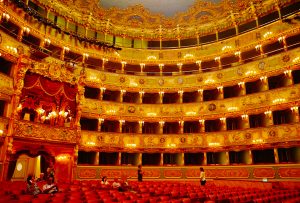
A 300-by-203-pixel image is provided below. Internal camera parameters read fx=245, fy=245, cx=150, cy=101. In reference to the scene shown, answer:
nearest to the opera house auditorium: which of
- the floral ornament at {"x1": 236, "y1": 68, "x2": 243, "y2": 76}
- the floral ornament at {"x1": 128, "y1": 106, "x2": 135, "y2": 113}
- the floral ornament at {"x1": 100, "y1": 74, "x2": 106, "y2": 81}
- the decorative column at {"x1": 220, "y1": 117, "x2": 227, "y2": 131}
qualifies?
the decorative column at {"x1": 220, "y1": 117, "x2": 227, "y2": 131}

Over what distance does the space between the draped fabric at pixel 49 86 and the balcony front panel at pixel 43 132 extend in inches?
89.3

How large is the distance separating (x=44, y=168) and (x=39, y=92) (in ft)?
24.6

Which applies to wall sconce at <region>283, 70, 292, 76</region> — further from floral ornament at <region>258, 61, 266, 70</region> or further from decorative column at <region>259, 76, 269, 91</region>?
floral ornament at <region>258, 61, 266, 70</region>

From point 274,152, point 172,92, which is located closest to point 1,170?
point 172,92

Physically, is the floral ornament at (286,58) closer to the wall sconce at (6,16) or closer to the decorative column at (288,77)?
the decorative column at (288,77)

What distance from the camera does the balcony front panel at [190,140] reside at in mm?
17203

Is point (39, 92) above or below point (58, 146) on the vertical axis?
above

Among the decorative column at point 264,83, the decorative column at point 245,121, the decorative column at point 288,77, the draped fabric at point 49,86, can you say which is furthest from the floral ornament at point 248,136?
the draped fabric at point 49,86

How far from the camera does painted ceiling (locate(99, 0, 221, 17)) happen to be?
78.1 ft

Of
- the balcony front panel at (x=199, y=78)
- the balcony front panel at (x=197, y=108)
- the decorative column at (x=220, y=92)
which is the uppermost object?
the balcony front panel at (x=199, y=78)

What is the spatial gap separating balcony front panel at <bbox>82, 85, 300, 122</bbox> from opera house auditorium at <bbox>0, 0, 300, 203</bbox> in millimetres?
87

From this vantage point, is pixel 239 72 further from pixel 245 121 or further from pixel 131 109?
pixel 131 109

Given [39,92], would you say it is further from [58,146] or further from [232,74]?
[232,74]

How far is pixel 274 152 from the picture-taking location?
17188 mm
